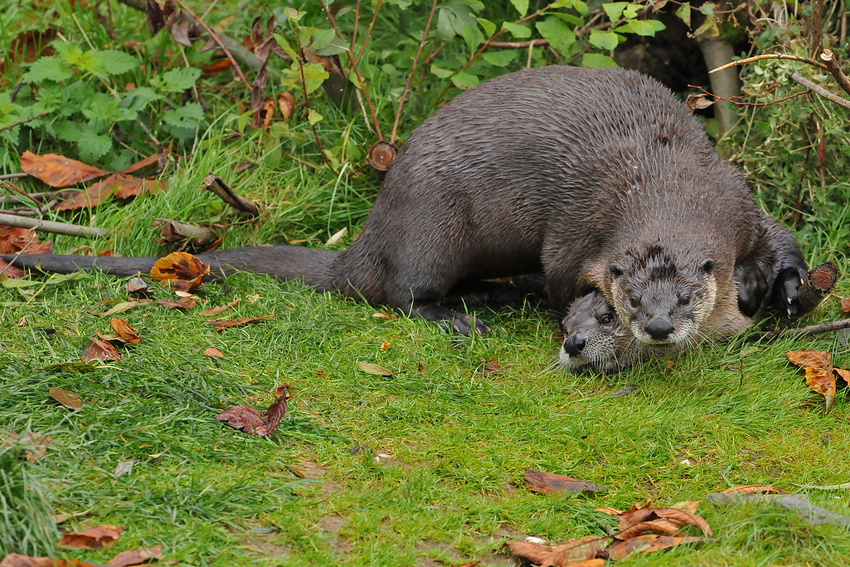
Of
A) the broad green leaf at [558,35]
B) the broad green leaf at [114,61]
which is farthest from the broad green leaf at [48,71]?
the broad green leaf at [558,35]

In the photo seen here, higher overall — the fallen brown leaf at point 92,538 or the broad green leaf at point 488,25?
the broad green leaf at point 488,25

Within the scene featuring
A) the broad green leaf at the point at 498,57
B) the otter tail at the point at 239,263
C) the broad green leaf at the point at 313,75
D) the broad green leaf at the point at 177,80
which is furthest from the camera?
the broad green leaf at the point at 177,80

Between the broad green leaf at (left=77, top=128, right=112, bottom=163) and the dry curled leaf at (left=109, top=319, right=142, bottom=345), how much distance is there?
143 centimetres

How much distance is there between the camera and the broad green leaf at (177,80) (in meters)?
4.46

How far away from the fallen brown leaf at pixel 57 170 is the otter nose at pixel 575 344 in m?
2.41

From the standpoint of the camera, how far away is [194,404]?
2686 millimetres

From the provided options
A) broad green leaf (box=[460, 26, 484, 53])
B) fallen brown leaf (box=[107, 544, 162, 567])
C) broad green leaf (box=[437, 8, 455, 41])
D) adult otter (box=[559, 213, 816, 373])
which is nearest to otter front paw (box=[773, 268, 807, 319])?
adult otter (box=[559, 213, 816, 373])

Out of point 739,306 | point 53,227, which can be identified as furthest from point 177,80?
point 739,306

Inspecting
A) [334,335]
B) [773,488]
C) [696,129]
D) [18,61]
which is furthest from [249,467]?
[18,61]

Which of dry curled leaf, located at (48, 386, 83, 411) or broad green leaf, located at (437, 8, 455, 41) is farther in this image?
broad green leaf, located at (437, 8, 455, 41)

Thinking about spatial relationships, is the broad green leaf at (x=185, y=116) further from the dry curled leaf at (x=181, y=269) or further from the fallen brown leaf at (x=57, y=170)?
the dry curled leaf at (x=181, y=269)

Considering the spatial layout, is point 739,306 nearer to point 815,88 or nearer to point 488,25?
point 815,88

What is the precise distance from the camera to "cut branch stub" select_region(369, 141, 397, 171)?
435 centimetres

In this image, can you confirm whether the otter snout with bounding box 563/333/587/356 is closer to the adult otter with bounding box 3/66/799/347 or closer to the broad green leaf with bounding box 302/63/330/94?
the adult otter with bounding box 3/66/799/347
